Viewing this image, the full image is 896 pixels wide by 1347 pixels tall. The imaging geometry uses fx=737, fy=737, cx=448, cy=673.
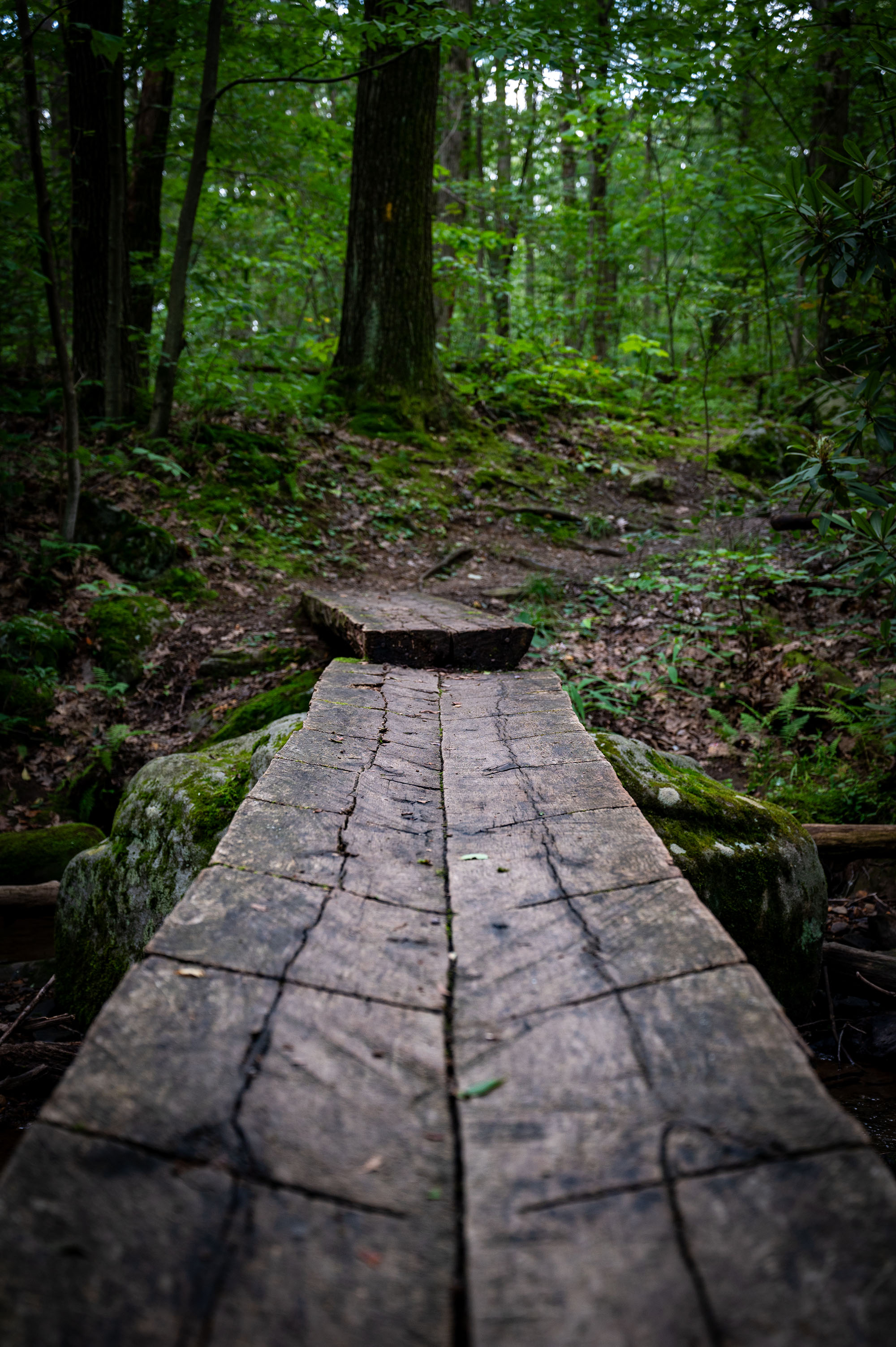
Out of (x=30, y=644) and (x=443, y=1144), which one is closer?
(x=443, y=1144)

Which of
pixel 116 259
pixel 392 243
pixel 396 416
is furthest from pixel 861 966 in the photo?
pixel 392 243

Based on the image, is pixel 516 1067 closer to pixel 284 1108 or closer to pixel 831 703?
pixel 284 1108

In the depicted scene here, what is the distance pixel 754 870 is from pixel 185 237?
7.19 meters

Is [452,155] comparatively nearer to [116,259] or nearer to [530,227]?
[530,227]

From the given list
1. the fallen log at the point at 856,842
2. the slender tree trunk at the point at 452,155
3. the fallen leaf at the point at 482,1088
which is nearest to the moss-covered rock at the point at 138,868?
the fallen leaf at the point at 482,1088

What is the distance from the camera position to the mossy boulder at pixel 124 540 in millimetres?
6305

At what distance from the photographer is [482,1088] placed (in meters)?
1.19

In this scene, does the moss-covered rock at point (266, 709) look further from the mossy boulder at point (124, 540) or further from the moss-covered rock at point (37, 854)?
the mossy boulder at point (124, 540)

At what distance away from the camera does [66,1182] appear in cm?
95

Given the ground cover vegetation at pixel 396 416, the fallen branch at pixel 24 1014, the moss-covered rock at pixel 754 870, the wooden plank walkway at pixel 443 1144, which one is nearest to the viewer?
the wooden plank walkway at pixel 443 1144

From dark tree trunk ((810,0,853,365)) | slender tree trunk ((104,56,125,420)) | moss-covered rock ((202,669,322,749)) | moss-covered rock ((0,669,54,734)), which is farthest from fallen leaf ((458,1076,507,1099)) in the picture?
dark tree trunk ((810,0,853,365))

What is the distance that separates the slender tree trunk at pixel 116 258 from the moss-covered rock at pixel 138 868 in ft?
18.7

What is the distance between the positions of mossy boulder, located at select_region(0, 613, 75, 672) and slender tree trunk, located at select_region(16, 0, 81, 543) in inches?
41.7

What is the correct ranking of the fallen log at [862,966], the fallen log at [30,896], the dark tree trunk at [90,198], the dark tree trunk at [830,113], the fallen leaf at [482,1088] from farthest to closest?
the dark tree trunk at [830,113]
the dark tree trunk at [90,198]
the fallen log at [30,896]
the fallen log at [862,966]
the fallen leaf at [482,1088]
